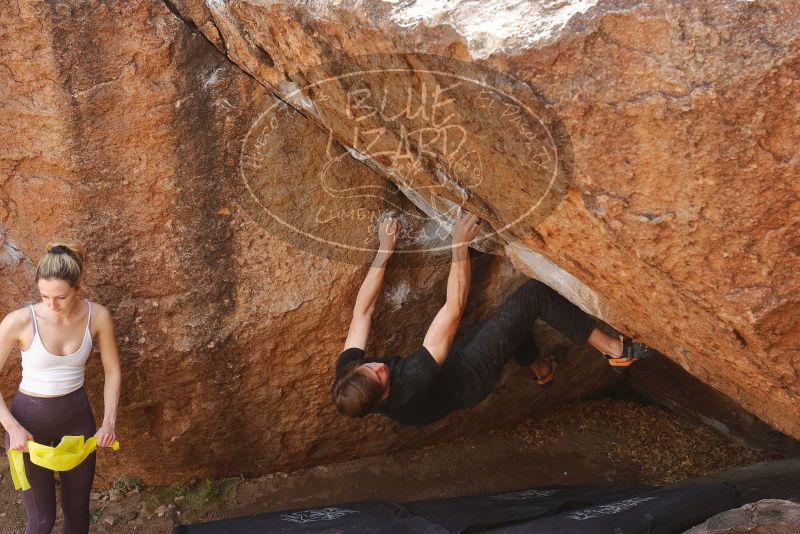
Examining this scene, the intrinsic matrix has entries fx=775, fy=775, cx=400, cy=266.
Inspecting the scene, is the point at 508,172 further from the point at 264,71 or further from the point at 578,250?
the point at 264,71

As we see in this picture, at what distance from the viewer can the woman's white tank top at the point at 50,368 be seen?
3.00 metres

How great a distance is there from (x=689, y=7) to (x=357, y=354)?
203 cm

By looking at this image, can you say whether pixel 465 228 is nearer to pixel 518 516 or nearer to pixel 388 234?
pixel 388 234

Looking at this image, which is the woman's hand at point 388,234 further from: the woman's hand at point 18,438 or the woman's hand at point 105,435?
the woman's hand at point 18,438

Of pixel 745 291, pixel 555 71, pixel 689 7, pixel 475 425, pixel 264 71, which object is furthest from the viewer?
pixel 475 425

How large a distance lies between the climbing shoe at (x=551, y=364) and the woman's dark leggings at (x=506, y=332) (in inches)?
Result: 24.9

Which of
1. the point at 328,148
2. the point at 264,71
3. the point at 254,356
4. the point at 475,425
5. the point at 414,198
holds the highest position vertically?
the point at 264,71

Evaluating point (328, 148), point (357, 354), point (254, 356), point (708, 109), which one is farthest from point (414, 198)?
point (708, 109)

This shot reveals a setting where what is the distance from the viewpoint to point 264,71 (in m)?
3.11

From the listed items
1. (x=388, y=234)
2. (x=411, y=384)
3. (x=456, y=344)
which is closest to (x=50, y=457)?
(x=411, y=384)

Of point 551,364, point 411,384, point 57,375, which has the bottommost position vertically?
point 551,364

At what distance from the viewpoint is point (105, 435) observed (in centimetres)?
310

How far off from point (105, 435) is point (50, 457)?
0.78 ft

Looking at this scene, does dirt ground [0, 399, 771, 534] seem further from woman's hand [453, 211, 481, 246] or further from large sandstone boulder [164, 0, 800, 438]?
large sandstone boulder [164, 0, 800, 438]
